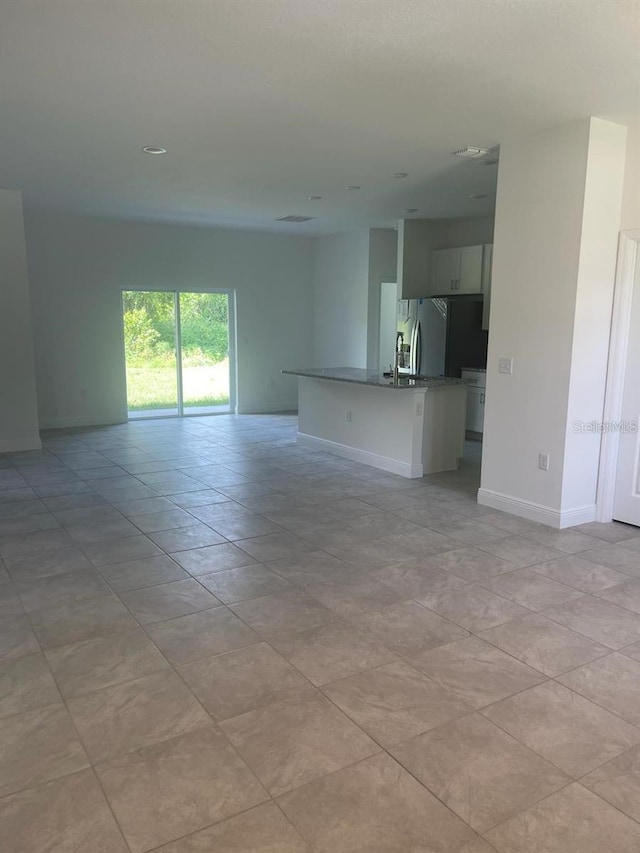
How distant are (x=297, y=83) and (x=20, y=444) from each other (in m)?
5.27

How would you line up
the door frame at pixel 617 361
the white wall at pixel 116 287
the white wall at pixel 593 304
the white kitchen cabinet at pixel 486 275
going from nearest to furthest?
the white wall at pixel 593 304 < the door frame at pixel 617 361 < the white kitchen cabinet at pixel 486 275 < the white wall at pixel 116 287

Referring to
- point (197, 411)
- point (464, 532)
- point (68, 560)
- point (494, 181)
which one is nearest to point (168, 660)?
point (68, 560)

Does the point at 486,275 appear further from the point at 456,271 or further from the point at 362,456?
the point at 362,456

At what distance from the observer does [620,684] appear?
253 cm

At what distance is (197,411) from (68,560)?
591cm

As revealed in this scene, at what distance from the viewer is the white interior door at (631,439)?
14.1 ft

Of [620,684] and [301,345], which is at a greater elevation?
[301,345]

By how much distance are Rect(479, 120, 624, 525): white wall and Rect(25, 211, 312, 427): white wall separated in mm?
5524

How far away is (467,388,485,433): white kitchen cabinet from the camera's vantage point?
7496 millimetres

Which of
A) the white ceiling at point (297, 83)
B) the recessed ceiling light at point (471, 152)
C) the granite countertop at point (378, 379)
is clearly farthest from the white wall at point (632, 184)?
the granite countertop at point (378, 379)

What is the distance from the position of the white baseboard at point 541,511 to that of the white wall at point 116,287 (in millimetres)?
5677

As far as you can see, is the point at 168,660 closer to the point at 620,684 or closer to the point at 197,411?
the point at 620,684

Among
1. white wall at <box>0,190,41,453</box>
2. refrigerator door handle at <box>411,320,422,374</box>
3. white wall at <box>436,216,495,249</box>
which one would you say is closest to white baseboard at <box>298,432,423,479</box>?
refrigerator door handle at <box>411,320,422,374</box>

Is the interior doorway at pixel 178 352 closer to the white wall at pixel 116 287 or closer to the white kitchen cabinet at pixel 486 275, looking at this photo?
the white wall at pixel 116 287
